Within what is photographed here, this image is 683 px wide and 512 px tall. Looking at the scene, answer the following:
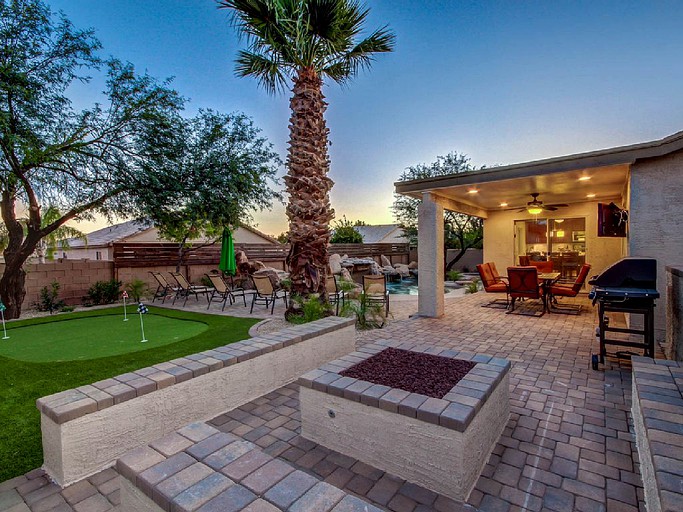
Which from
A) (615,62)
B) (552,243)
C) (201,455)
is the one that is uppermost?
(615,62)

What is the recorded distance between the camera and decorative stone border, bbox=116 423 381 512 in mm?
1430

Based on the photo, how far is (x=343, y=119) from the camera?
47.8 ft

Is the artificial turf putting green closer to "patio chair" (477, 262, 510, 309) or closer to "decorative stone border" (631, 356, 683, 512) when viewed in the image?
"decorative stone border" (631, 356, 683, 512)

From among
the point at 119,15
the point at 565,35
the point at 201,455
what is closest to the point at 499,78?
the point at 565,35

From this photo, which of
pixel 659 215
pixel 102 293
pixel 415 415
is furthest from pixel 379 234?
pixel 415 415

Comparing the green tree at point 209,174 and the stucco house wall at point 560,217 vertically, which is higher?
the green tree at point 209,174

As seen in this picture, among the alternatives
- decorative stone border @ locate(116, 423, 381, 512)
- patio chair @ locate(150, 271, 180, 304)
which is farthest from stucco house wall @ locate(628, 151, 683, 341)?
patio chair @ locate(150, 271, 180, 304)

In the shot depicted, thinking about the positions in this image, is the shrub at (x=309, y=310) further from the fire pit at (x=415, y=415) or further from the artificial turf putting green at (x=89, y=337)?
the fire pit at (x=415, y=415)

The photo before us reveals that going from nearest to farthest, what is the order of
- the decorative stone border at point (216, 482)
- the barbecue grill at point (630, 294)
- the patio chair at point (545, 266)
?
the decorative stone border at point (216, 482) < the barbecue grill at point (630, 294) < the patio chair at point (545, 266)

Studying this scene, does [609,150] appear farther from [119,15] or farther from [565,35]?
[119,15]

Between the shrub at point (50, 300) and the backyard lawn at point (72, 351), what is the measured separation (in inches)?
44.5

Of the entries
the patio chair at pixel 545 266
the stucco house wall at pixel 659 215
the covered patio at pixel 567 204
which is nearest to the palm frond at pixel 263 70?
the covered patio at pixel 567 204

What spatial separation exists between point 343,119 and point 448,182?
855 centimetres

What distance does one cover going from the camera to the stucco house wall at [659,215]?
541 cm
